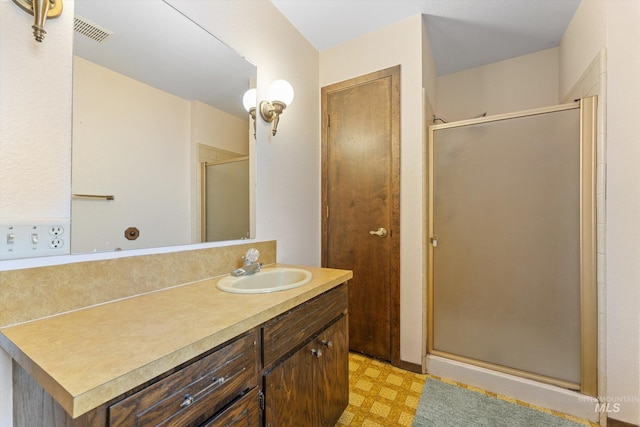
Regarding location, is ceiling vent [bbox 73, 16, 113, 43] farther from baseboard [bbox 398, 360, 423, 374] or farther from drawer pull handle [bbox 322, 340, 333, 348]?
baseboard [bbox 398, 360, 423, 374]

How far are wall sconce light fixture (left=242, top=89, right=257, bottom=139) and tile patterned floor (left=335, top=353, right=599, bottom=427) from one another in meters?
1.73

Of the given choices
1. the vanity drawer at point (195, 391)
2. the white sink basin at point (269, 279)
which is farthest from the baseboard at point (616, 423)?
the vanity drawer at point (195, 391)

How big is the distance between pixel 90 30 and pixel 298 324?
135 cm

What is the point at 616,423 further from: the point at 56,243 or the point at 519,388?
the point at 56,243

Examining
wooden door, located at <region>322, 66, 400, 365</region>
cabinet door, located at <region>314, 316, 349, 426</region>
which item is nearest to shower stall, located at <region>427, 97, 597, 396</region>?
wooden door, located at <region>322, 66, 400, 365</region>

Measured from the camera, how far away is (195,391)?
2.21 ft

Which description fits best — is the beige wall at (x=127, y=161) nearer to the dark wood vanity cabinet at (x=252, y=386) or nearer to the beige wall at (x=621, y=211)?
the dark wood vanity cabinet at (x=252, y=386)

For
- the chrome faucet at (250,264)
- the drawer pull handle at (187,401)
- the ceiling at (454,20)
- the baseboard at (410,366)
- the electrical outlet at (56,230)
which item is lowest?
the baseboard at (410,366)

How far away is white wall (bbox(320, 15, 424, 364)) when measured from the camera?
1.92m

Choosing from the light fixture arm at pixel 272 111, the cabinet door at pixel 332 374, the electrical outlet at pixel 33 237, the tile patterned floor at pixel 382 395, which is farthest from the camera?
the light fixture arm at pixel 272 111

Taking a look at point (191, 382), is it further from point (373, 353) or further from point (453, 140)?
point (453, 140)

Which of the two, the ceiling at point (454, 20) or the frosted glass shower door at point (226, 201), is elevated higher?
the ceiling at point (454, 20)

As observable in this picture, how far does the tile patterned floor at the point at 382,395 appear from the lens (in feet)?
4.82

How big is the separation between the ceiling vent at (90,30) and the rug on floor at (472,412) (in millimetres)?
2285
